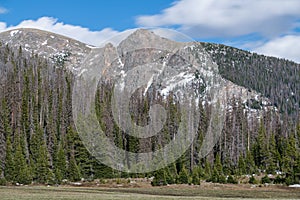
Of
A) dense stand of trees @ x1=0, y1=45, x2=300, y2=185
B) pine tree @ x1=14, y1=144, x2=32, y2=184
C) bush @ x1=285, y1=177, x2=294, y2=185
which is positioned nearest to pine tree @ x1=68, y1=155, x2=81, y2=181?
dense stand of trees @ x1=0, y1=45, x2=300, y2=185

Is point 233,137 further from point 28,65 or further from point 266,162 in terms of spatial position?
point 28,65

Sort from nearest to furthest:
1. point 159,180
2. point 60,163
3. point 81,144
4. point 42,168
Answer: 1. point 159,180
2. point 42,168
3. point 60,163
4. point 81,144

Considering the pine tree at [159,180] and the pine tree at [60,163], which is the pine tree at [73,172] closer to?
the pine tree at [60,163]

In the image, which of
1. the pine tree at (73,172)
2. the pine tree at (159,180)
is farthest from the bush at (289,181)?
the pine tree at (73,172)

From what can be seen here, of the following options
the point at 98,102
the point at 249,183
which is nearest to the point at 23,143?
the point at 98,102

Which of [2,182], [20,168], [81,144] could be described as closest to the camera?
[2,182]

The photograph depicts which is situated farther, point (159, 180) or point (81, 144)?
point (81, 144)

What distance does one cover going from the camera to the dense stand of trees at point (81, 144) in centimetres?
7419

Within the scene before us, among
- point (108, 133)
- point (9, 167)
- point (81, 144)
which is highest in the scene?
point (108, 133)

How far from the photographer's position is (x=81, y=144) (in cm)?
8394

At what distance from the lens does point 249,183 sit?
66.2 m

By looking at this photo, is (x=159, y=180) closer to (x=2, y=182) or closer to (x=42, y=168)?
(x=42, y=168)

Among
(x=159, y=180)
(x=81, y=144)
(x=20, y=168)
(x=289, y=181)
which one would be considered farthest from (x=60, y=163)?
(x=289, y=181)

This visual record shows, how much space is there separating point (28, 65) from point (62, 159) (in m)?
51.9
